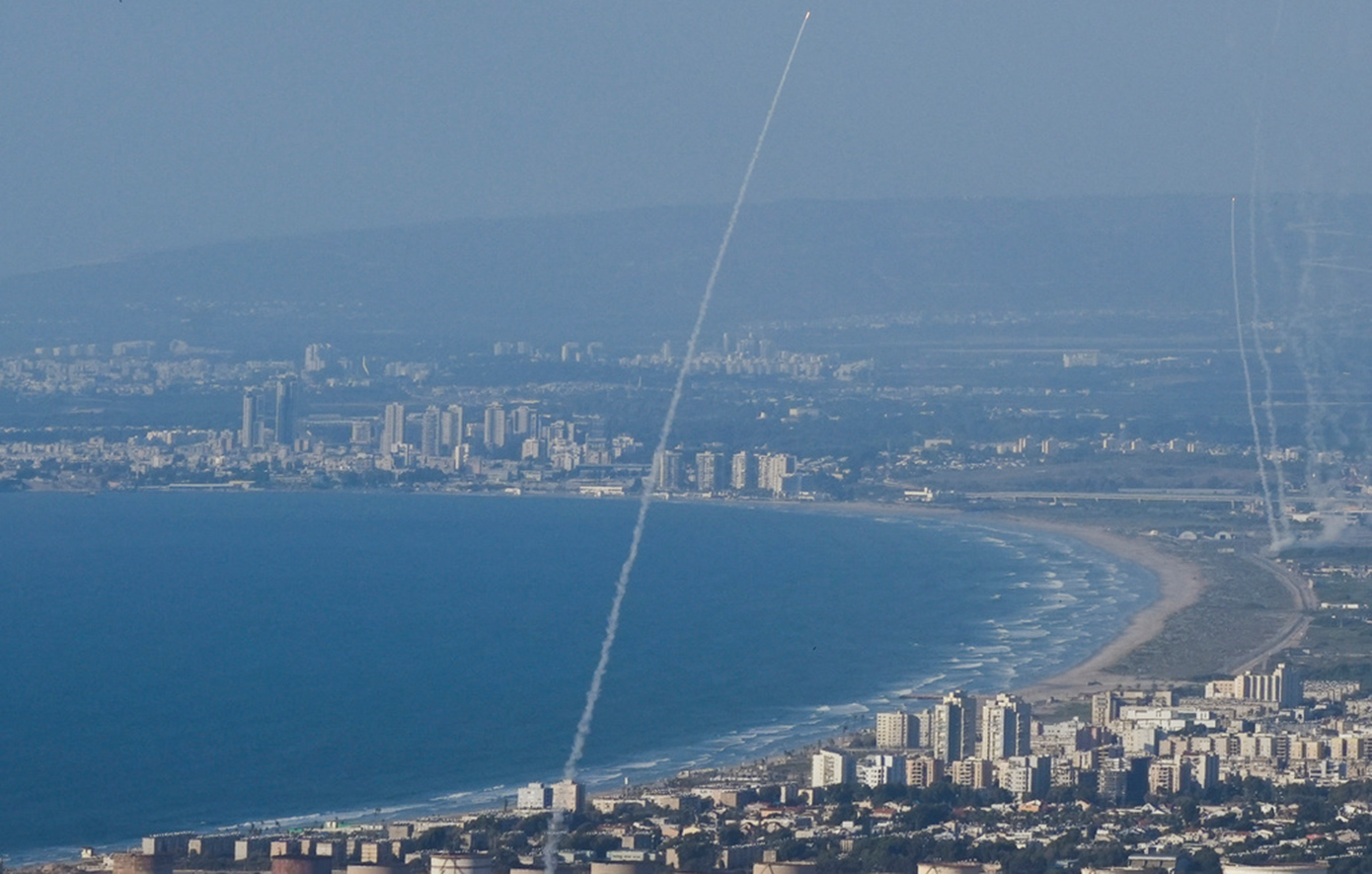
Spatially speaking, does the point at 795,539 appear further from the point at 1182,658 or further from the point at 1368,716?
the point at 1368,716

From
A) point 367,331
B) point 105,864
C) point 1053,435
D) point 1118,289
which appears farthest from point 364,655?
point 367,331

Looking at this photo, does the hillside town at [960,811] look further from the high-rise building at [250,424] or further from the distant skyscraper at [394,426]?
the high-rise building at [250,424]

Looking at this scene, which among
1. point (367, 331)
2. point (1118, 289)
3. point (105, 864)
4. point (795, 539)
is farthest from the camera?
point (367, 331)

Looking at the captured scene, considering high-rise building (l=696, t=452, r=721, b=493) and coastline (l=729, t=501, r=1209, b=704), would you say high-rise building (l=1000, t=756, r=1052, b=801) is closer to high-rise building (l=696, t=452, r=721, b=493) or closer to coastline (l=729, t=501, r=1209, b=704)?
coastline (l=729, t=501, r=1209, b=704)

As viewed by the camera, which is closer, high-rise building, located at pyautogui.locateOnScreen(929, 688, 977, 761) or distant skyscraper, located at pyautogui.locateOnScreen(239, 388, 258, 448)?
high-rise building, located at pyautogui.locateOnScreen(929, 688, 977, 761)

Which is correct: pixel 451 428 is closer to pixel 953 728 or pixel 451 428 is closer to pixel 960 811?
pixel 953 728

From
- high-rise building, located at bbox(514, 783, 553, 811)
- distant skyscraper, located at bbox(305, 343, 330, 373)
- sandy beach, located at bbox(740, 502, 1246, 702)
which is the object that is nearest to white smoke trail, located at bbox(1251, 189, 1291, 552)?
sandy beach, located at bbox(740, 502, 1246, 702)
